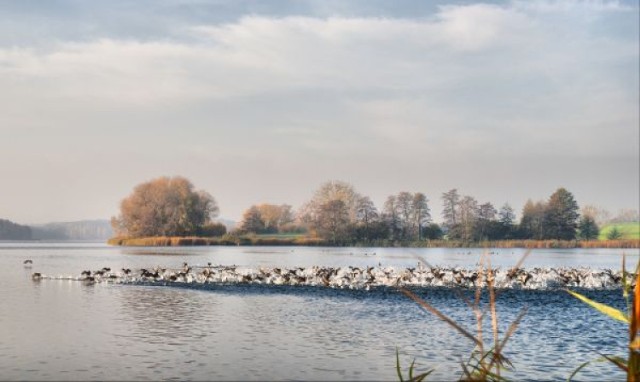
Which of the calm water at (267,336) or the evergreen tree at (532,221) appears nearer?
the calm water at (267,336)

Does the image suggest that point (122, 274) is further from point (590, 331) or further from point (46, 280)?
point (590, 331)

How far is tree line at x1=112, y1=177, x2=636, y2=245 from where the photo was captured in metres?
102

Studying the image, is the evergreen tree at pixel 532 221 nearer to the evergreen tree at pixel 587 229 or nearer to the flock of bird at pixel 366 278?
the evergreen tree at pixel 587 229

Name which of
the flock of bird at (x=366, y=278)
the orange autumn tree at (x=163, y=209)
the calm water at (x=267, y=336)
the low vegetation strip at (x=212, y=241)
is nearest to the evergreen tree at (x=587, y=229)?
the low vegetation strip at (x=212, y=241)

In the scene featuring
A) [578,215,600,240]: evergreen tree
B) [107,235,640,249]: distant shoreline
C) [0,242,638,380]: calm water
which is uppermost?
[578,215,600,240]: evergreen tree

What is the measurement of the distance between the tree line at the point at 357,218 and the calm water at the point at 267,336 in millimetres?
78021

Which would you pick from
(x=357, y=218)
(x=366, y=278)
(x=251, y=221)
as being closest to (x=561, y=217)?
(x=357, y=218)

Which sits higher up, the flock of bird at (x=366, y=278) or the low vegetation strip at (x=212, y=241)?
the low vegetation strip at (x=212, y=241)

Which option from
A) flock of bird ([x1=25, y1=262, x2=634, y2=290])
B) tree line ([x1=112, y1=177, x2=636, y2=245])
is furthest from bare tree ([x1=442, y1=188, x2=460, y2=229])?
flock of bird ([x1=25, y1=262, x2=634, y2=290])

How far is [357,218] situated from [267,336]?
328 feet

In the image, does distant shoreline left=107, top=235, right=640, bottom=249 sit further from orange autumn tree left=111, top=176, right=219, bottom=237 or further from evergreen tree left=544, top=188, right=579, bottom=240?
evergreen tree left=544, top=188, right=579, bottom=240

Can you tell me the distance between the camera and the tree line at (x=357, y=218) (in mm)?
101625

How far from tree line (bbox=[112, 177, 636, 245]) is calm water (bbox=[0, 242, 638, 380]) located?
78.0 metres

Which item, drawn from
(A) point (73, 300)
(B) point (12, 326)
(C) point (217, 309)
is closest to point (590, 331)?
(C) point (217, 309)
